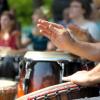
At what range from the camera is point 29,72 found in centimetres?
401

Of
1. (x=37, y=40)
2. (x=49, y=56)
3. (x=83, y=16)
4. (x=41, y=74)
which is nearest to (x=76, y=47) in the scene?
(x=49, y=56)

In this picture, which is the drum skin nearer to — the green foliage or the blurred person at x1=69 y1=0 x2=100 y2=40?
the blurred person at x1=69 y1=0 x2=100 y2=40

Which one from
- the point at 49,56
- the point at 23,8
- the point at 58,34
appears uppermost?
the point at 23,8

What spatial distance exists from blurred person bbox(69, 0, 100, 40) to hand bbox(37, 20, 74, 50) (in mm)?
2146

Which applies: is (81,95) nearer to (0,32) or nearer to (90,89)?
(90,89)

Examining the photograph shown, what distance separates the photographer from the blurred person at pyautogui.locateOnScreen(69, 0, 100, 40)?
19.6 ft

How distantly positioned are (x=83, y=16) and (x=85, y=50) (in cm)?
271

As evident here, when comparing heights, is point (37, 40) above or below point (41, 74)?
above

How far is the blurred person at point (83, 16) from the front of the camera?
19.6ft

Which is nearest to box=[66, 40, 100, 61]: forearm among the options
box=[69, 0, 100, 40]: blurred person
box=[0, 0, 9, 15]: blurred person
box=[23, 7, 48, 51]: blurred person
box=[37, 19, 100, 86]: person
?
box=[37, 19, 100, 86]: person

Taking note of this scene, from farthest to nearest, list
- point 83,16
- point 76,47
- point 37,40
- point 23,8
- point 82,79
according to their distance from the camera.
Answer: point 23,8, point 37,40, point 83,16, point 76,47, point 82,79

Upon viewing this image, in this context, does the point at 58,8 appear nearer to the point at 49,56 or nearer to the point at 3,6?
the point at 3,6

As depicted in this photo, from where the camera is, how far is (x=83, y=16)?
629 centimetres

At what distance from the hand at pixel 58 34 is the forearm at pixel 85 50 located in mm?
38
